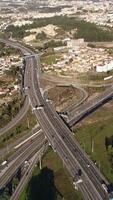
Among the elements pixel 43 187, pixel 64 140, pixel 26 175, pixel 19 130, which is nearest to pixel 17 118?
pixel 19 130

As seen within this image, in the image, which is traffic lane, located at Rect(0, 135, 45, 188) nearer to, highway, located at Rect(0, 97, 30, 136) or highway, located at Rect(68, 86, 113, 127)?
highway, located at Rect(0, 97, 30, 136)

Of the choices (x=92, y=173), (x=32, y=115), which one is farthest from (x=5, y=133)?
(x=92, y=173)

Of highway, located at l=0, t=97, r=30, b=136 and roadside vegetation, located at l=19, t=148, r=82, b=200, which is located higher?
highway, located at l=0, t=97, r=30, b=136

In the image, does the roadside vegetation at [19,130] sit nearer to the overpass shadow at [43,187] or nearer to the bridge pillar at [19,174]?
the bridge pillar at [19,174]

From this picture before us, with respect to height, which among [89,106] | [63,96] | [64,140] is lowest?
[89,106]

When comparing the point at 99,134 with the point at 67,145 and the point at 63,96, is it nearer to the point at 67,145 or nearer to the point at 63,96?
the point at 67,145

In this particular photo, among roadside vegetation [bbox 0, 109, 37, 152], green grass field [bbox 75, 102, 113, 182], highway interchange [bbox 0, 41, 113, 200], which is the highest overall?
roadside vegetation [bbox 0, 109, 37, 152]

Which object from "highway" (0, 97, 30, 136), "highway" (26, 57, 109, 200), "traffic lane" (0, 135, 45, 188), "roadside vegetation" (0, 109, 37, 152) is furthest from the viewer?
"highway" (0, 97, 30, 136)

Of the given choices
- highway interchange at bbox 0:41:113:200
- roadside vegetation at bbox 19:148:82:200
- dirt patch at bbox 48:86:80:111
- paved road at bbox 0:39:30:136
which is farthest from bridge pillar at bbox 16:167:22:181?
dirt patch at bbox 48:86:80:111
